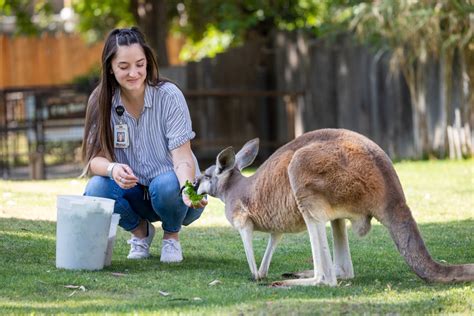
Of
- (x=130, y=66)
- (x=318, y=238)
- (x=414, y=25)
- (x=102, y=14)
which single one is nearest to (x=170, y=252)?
(x=130, y=66)

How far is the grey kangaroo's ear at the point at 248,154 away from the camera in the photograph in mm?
5473

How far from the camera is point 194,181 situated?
5590 millimetres

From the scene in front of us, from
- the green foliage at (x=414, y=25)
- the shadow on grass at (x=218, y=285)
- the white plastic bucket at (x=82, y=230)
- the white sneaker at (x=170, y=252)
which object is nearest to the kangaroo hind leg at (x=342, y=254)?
the shadow on grass at (x=218, y=285)

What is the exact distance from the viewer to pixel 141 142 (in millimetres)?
5934

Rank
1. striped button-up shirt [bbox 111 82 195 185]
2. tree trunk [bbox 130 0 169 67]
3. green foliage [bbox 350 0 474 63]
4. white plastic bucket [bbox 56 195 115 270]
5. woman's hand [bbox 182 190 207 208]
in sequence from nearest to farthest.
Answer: white plastic bucket [bbox 56 195 115 270], woman's hand [bbox 182 190 207 208], striped button-up shirt [bbox 111 82 195 185], green foliage [bbox 350 0 474 63], tree trunk [bbox 130 0 169 67]

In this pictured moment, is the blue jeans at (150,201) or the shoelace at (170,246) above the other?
the blue jeans at (150,201)

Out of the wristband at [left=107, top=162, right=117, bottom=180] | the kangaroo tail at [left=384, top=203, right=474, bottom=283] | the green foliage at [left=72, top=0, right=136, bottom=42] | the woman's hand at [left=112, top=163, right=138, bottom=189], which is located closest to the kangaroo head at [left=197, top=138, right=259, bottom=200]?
the woman's hand at [left=112, top=163, right=138, bottom=189]

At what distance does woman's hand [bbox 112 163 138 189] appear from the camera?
18.3 ft

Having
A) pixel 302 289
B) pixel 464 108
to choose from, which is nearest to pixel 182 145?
pixel 302 289

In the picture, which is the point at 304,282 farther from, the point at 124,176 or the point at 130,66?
the point at 130,66

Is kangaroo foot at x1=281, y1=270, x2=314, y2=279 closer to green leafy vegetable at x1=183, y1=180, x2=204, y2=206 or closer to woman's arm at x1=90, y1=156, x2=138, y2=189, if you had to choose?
green leafy vegetable at x1=183, y1=180, x2=204, y2=206

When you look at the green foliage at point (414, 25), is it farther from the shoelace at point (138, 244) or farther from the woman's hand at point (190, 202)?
the woman's hand at point (190, 202)

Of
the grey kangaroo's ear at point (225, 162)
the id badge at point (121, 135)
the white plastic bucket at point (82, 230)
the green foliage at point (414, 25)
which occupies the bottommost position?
the white plastic bucket at point (82, 230)

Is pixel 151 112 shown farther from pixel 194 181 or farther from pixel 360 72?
pixel 360 72
